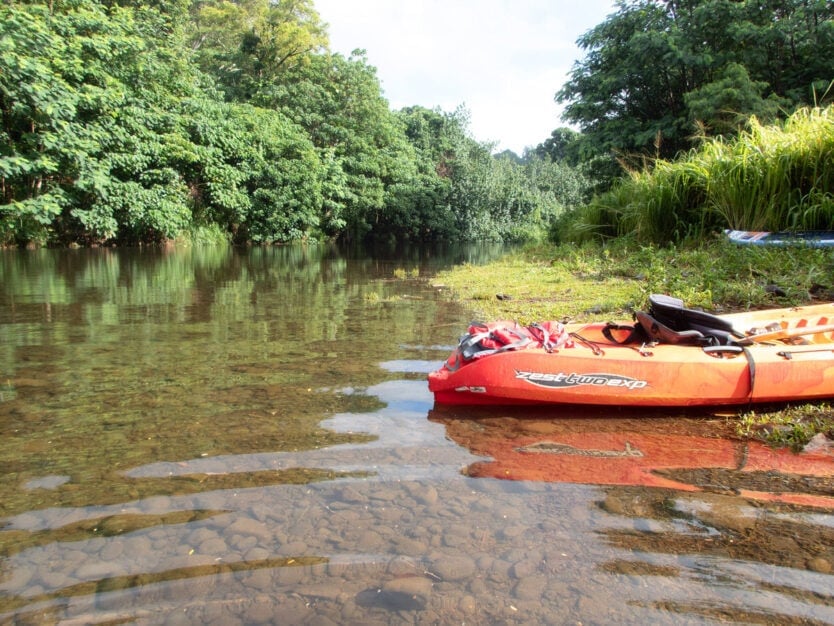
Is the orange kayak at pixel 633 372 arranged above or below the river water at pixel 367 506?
above

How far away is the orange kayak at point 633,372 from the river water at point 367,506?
19cm

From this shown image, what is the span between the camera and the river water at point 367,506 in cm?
206

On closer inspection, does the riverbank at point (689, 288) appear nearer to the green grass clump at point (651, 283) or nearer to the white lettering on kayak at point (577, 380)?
the green grass clump at point (651, 283)

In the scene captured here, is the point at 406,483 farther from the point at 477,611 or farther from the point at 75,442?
the point at 75,442

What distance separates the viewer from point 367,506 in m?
2.69

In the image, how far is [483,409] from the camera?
412 cm

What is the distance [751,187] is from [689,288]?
117 inches

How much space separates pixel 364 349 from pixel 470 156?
33.2 metres

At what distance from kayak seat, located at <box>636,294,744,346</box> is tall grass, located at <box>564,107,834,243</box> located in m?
4.86

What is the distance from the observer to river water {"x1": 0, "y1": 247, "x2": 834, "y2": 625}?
206 centimetres

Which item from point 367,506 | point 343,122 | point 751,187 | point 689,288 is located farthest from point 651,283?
point 343,122

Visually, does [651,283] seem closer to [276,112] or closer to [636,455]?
[636,455]

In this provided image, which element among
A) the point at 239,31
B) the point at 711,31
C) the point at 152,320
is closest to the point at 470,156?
the point at 239,31

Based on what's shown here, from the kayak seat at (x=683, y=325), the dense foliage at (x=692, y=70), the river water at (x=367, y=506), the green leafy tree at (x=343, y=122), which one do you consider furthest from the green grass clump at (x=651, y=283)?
the green leafy tree at (x=343, y=122)
